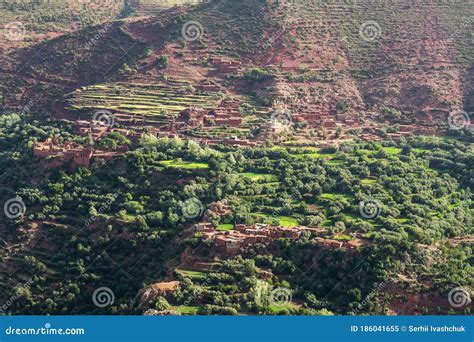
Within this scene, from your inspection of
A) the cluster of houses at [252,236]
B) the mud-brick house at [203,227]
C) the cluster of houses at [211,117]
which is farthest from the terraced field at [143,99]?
the cluster of houses at [252,236]

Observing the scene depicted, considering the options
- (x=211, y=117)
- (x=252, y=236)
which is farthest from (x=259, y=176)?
(x=211, y=117)

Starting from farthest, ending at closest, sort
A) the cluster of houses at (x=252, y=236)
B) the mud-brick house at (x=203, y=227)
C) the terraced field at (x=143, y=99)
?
the terraced field at (x=143, y=99) < the mud-brick house at (x=203, y=227) < the cluster of houses at (x=252, y=236)

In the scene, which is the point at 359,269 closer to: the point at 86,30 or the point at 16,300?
the point at 16,300

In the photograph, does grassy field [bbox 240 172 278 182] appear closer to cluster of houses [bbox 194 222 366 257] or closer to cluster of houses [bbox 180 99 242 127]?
cluster of houses [bbox 194 222 366 257]

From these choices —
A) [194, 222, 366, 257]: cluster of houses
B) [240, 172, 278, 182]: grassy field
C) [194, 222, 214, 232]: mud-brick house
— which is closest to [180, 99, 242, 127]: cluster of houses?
[240, 172, 278, 182]: grassy field

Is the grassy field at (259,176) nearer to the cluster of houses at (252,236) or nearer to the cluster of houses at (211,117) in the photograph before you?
the cluster of houses at (252,236)

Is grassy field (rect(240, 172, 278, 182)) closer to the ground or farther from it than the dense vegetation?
farther from it

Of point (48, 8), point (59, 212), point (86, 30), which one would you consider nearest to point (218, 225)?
point (59, 212)
